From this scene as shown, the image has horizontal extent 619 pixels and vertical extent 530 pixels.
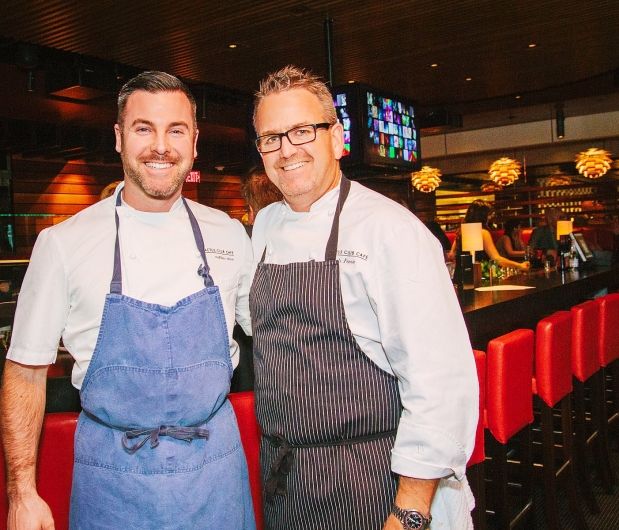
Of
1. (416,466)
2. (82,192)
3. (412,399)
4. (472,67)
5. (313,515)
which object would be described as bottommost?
(313,515)

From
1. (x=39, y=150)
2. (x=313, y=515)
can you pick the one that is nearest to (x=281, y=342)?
(x=313, y=515)

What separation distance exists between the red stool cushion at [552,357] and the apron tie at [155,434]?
1882mm

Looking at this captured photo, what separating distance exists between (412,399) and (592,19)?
5625 mm

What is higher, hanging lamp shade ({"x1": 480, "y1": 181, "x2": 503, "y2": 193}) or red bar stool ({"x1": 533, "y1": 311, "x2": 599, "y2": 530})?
hanging lamp shade ({"x1": 480, "y1": 181, "x2": 503, "y2": 193})

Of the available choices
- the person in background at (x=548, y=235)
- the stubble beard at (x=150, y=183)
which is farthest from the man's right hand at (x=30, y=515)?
the person in background at (x=548, y=235)

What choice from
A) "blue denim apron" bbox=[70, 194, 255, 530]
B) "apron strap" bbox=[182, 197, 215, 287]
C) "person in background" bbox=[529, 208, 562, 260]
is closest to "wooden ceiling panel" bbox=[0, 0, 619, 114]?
"person in background" bbox=[529, 208, 562, 260]

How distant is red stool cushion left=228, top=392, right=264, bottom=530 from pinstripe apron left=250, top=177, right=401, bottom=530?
18.6 inches

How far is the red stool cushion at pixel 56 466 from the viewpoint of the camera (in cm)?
187

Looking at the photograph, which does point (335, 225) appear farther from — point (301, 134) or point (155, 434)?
point (155, 434)

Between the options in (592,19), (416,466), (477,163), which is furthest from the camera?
(477,163)

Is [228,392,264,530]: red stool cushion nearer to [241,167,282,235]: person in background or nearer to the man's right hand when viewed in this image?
the man's right hand

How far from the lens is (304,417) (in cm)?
152

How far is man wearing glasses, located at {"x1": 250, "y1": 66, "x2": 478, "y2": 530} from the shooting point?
55.1 inches

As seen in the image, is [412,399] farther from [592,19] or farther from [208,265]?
[592,19]
